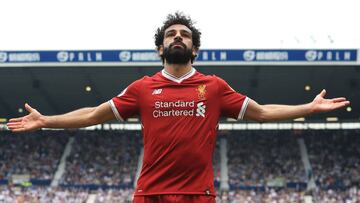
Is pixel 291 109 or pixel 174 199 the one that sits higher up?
pixel 291 109

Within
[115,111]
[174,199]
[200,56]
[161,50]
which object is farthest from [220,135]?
[174,199]

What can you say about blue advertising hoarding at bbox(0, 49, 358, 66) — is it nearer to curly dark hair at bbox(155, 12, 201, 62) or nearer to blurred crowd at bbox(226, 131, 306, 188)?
blurred crowd at bbox(226, 131, 306, 188)

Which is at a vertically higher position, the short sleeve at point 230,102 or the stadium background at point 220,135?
the short sleeve at point 230,102

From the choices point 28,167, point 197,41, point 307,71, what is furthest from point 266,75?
point 197,41

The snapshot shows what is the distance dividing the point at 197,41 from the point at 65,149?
35552 millimetres

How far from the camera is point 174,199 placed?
523cm

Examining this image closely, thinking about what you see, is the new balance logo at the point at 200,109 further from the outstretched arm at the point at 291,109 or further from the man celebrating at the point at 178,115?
the outstretched arm at the point at 291,109

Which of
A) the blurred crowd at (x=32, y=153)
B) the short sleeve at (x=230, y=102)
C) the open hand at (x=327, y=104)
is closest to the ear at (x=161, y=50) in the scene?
the short sleeve at (x=230, y=102)

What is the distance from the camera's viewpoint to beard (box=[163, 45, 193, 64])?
5.31m

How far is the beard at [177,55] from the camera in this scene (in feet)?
17.4

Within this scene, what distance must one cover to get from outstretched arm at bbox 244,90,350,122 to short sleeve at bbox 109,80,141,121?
0.93 metres

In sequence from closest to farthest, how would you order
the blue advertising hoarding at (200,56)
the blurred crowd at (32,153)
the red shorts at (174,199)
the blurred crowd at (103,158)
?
the red shorts at (174,199)
the blue advertising hoarding at (200,56)
the blurred crowd at (103,158)
the blurred crowd at (32,153)

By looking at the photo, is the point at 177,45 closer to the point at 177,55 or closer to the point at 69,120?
the point at 177,55

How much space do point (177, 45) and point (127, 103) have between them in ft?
2.10
